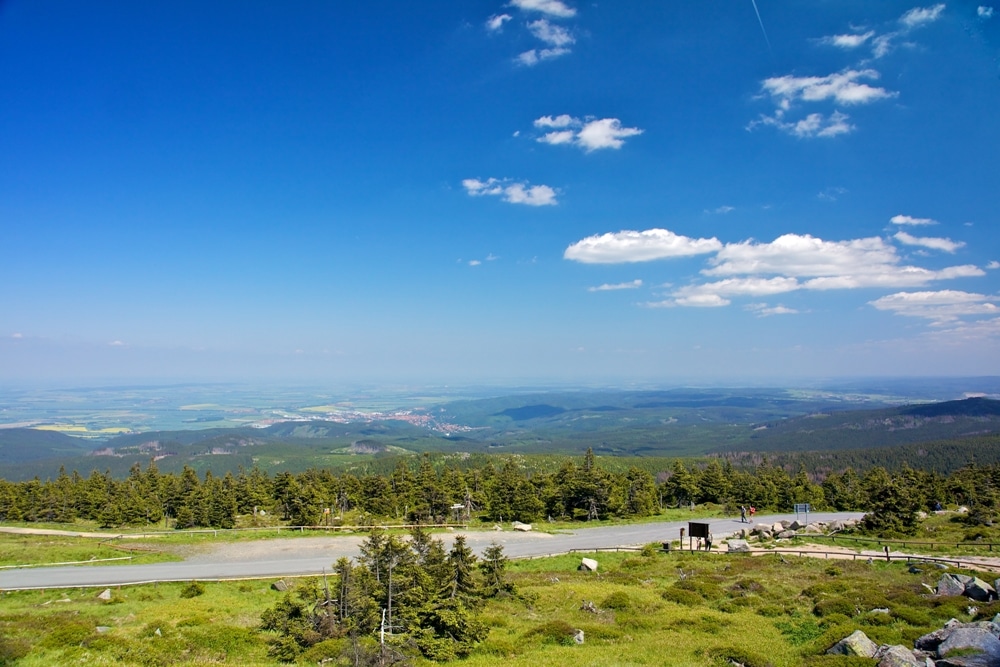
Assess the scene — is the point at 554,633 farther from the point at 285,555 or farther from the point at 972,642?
the point at 285,555

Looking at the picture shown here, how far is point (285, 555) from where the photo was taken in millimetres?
38000

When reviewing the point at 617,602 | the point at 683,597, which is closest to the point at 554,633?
the point at 617,602

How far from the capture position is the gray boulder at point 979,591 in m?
19.9

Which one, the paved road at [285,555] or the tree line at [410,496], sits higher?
the paved road at [285,555]

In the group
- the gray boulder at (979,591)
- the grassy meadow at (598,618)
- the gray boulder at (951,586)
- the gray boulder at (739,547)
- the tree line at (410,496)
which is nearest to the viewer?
the grassy meadow at (598,618)

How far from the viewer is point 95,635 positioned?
18.5 meters

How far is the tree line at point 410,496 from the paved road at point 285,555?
10932 millimetres

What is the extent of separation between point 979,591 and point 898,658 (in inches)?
441

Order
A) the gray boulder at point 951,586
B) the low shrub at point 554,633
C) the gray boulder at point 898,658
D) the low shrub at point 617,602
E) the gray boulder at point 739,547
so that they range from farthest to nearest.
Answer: the gray boulder at point 739,547, the low shrub at point 617,602, the gray boulder at point 951,586, the low shrub at point 554,633, the gray boulder at point 898,658

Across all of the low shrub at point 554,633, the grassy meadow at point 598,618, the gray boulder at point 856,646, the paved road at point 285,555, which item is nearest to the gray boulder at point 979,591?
the grassy meadow at point 598,618

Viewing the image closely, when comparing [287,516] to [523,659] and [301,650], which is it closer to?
[301,650]

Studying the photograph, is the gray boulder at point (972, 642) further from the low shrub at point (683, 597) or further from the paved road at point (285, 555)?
the paved road at point (285, 555)

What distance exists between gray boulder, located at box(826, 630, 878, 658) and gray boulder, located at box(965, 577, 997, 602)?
29.0 feet

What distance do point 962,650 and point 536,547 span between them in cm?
3153
